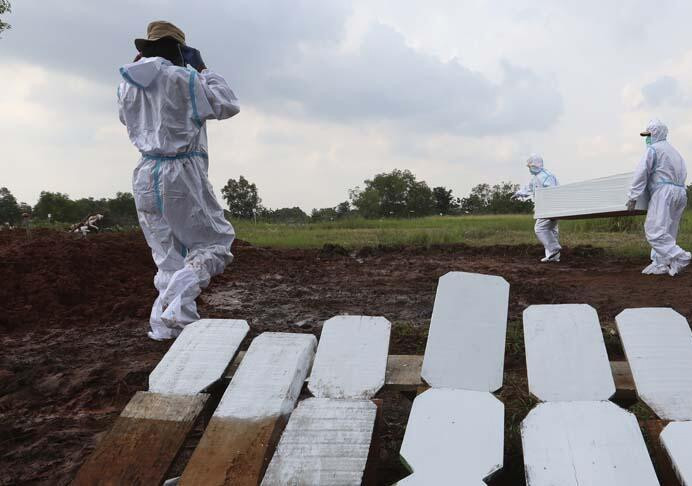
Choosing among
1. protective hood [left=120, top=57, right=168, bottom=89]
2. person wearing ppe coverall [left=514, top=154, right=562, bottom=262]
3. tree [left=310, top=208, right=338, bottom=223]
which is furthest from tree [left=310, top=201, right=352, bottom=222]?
protective hood [left=120, top=57, right=168, bottom=89]

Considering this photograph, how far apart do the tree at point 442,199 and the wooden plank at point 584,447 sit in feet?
192

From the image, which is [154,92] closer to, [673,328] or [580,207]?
[673,328]

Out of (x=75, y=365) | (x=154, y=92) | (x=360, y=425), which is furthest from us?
(x=154, y=92)

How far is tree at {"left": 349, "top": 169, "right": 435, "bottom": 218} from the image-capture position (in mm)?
57156

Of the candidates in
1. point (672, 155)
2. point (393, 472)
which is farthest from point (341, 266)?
point (393, 472)

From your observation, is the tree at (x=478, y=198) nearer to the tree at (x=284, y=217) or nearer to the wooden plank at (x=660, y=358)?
the tree at (x=284, y=217)

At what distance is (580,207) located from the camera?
23.2ft

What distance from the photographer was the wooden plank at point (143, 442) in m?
1.12

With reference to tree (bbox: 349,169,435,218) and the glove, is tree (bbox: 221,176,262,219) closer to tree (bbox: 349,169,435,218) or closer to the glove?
tree (bbox: 349,169,435,218)

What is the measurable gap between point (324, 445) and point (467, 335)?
49cm

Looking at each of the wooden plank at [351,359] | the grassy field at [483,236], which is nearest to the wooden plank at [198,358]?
the wooden plank at [351,359]

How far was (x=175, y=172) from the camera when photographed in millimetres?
3285

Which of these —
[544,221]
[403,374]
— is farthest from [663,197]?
[403,374]

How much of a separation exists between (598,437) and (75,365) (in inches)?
109
